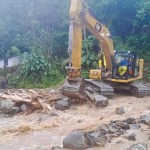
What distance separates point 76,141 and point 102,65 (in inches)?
294

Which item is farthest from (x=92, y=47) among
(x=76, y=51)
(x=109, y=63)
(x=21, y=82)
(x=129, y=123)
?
(x=129, y=123)

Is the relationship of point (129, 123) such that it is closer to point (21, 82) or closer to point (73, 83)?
point (73, 83)

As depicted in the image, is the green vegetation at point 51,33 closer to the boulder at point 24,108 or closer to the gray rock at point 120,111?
the boulder at point 24,108

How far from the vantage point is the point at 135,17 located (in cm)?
2234

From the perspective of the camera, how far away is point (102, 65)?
602 inches

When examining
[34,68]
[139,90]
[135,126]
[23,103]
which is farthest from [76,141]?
[34,68]

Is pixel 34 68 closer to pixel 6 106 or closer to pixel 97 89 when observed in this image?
pixel 97 89

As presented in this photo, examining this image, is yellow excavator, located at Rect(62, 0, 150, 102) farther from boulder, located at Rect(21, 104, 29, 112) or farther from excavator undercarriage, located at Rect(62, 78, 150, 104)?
boulder, located at Rect(21, 104, 29, 112)

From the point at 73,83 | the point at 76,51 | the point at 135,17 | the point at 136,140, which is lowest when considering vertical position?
the point at 136,140

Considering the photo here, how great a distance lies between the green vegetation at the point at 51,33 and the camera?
20.9 m

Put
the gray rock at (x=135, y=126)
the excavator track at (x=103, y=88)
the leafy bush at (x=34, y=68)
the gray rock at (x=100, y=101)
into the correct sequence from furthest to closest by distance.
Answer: the leafy bush at (x=34, y=68), the excavator track at (x=103, y=88), the gray rock at (x=100, y=101), the gray rock at (x=135, y=126)

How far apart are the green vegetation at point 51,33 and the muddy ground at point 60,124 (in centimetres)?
801

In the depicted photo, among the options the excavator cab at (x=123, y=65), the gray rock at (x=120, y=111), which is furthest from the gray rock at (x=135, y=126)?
the excavator cab at (x=123, y=65)

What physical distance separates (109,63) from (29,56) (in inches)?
303
